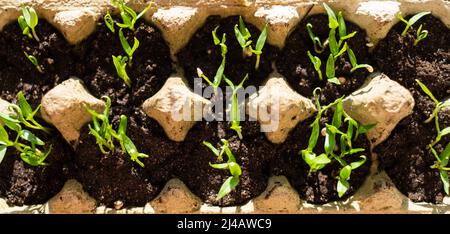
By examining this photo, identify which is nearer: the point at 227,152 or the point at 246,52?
the point at 227,152

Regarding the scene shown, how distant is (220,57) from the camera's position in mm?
1258

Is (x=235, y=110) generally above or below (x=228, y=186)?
above

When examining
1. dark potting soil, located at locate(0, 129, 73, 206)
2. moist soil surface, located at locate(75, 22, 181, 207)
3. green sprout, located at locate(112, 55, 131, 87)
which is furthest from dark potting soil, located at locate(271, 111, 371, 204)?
dark potting soil, located at locate(0, 129, 73, 206)

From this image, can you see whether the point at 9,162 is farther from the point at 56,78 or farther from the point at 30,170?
the point at 56,78

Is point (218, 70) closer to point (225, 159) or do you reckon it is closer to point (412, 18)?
point (225, 159)

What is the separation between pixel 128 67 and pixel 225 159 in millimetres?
327

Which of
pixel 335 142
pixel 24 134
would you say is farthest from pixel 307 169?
pixel 24 134

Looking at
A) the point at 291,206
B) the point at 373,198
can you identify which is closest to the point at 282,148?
the point at 291,206

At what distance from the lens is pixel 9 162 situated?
1241mm

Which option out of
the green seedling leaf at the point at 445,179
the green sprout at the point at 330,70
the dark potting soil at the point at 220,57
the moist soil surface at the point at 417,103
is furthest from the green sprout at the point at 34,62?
the green seedling leaf at the point at 445,179

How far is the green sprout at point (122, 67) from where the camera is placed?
3.90 feet

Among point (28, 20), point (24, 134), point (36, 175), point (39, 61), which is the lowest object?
point (36, 175)

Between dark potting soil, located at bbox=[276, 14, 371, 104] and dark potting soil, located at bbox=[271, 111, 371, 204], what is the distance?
0.23 feet

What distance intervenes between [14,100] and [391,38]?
93 centimetres
